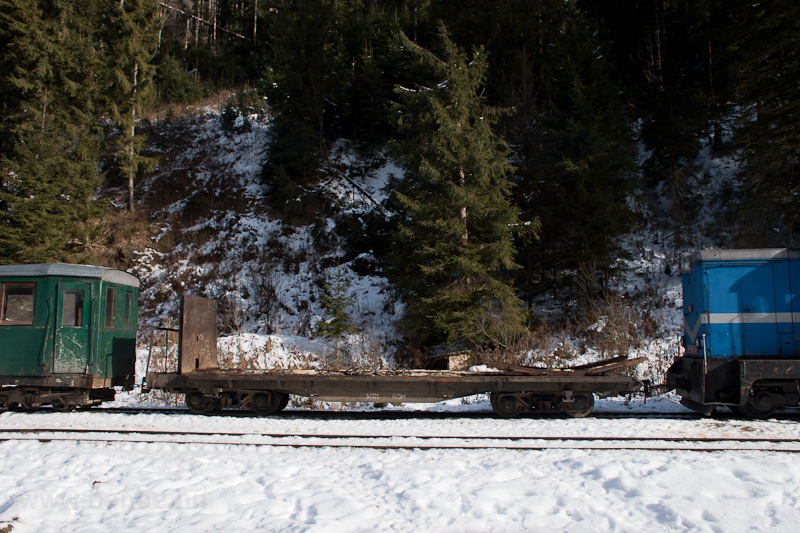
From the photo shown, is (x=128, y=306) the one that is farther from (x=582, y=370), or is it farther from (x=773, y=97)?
(x=773, y=97)

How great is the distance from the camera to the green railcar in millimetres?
8977

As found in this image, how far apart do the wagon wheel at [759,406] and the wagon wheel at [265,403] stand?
28.2 ft

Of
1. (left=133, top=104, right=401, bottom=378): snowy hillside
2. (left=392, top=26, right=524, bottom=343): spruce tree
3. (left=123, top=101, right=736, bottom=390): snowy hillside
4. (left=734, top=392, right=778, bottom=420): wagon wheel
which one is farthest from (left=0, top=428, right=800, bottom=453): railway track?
(left=392, top=26, right=524, bottom=343): spruce tree

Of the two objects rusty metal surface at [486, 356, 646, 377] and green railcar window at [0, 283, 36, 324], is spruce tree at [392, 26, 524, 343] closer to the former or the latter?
rusty metal surface at [486, 356, 646, 377]

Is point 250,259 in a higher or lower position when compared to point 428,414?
higher

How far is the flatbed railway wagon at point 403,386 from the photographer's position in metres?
8.28

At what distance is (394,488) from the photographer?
489 centimetres

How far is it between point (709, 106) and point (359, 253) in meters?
19.6

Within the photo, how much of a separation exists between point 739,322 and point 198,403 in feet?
34.6

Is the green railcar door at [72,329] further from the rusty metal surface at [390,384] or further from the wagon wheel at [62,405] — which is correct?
the rusty metal surface at [390,384]

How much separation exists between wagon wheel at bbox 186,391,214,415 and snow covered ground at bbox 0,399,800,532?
2334 mm

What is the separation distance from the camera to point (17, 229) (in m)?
17.0

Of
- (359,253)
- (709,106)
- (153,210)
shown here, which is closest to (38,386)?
(359,253)

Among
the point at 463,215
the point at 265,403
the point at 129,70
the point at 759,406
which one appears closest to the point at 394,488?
the point at 265,403
